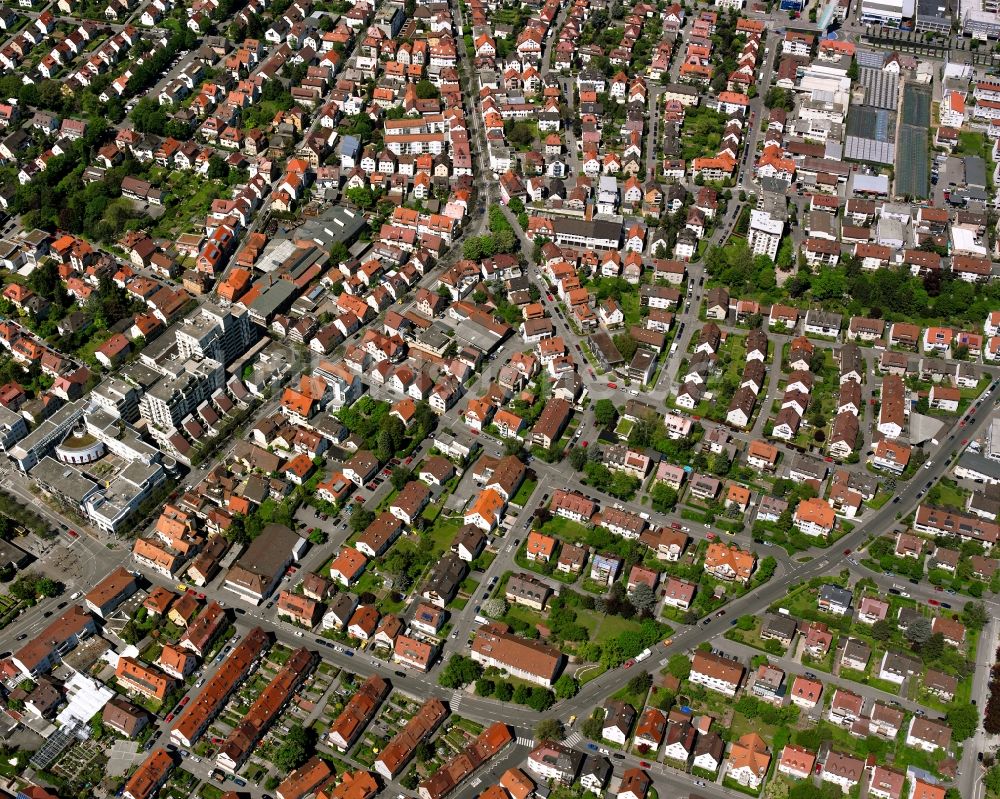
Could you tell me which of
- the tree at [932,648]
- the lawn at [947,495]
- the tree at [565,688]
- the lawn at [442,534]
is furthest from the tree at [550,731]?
the lawn at [947,495]

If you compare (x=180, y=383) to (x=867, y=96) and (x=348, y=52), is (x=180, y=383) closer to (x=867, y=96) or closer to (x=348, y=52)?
(x=348, y=52)

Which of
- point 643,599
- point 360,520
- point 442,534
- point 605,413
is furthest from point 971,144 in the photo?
point 360,520

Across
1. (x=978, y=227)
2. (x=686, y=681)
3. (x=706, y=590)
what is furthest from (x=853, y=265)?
(x=686, y=681)

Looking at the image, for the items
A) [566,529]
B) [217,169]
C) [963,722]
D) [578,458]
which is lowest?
[963,722]

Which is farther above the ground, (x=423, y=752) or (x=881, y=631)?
(x=881, y=631)

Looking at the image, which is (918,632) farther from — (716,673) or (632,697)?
(632,697)

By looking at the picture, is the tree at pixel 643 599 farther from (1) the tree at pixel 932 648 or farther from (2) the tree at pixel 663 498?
(1) the tree at pixel 932 648
